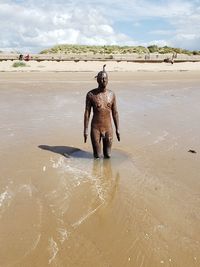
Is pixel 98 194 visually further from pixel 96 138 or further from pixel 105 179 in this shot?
pixel 96 138

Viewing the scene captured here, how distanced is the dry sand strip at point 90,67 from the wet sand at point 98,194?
15.5 metres

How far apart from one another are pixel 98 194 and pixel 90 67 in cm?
2238

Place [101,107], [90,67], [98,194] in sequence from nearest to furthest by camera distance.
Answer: [98,194]
[101,107]
[90,67]

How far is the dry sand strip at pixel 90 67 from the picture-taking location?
26.2 metres

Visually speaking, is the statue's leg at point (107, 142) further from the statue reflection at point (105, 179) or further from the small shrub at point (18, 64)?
the small shrub at point (18, 64)

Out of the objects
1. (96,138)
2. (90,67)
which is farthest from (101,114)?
Result: (90,67)

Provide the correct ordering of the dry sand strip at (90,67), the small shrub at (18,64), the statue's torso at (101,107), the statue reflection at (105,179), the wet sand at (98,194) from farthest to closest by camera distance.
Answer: the small shrub at (18,64)
the dry sand strip at (90,67)
the statue's torso at (101,107)
the statue reflection at (105,179)
the wet sand at (98,194)

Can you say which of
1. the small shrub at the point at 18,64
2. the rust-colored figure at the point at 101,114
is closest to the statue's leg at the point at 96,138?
the rust-colored figure at the point at 101,114

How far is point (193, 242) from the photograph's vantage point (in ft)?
13.4

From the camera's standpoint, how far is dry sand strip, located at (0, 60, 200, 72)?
85.9 feet

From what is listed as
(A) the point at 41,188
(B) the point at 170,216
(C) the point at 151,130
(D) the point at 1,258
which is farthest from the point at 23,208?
(C) the point at 151,130

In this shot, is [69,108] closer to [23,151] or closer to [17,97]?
[17,97]

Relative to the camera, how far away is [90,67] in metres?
27.1

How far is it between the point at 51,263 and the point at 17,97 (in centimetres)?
1147
